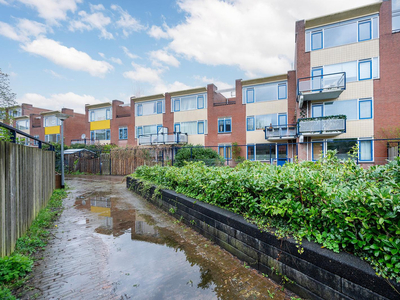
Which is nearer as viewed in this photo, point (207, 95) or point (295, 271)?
point (295, 271)

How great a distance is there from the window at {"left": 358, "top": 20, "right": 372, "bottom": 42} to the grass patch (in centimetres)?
2160

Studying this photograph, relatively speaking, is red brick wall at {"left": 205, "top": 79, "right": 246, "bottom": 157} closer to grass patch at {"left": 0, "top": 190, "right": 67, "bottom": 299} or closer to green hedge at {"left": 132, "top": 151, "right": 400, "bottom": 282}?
green hedge at {"left": 132, "top": 151, "right": 400, "bottom": 282}

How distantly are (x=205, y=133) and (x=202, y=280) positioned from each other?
22.1 meters

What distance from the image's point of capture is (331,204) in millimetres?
2453

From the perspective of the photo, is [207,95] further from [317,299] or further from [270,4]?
[317,299]

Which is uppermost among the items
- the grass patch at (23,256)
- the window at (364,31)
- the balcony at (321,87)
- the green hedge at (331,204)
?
the window at (364,31)

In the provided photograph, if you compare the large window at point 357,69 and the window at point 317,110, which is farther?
the window at point 317,110

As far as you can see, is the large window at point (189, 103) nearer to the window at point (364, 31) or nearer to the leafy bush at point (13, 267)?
the window at point (364, 31)

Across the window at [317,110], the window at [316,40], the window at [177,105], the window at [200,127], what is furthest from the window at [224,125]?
the window at [316,40]

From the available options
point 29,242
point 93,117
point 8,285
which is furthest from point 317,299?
point 93,117

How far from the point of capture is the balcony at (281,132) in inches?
745

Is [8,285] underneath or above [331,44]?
underneath

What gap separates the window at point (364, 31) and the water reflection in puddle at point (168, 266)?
64.4 feet

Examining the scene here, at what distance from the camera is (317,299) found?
2.32 m
